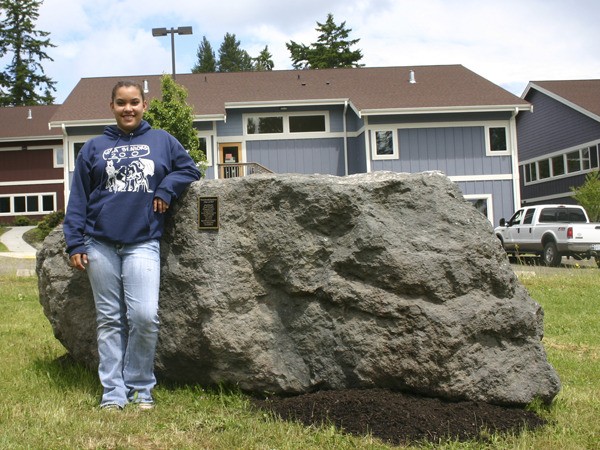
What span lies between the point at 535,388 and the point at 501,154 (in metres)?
22.3

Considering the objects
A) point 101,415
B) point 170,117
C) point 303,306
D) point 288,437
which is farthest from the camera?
point 170,117

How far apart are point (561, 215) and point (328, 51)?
38210mm

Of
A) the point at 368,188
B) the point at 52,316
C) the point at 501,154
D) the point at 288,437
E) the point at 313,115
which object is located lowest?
the point at 288,437

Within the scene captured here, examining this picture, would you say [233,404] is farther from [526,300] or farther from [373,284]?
[526,300]

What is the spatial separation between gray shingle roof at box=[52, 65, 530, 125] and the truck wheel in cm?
859

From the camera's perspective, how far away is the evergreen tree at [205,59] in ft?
272

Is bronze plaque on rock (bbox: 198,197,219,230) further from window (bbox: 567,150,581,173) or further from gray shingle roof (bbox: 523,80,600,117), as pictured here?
window (bbox: 567,150,581,173)

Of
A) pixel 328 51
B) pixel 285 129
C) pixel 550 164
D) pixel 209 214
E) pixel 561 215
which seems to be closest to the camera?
pixel 209 214

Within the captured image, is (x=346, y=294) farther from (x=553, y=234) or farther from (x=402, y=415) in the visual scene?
(x=553, y=234)

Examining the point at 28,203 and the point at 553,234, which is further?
the point at 28,203

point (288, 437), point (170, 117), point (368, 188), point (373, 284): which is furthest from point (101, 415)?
point (170, 117)

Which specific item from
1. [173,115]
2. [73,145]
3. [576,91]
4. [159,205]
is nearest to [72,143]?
[73,145]

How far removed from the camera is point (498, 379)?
3.99m

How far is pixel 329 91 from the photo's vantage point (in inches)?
1060
